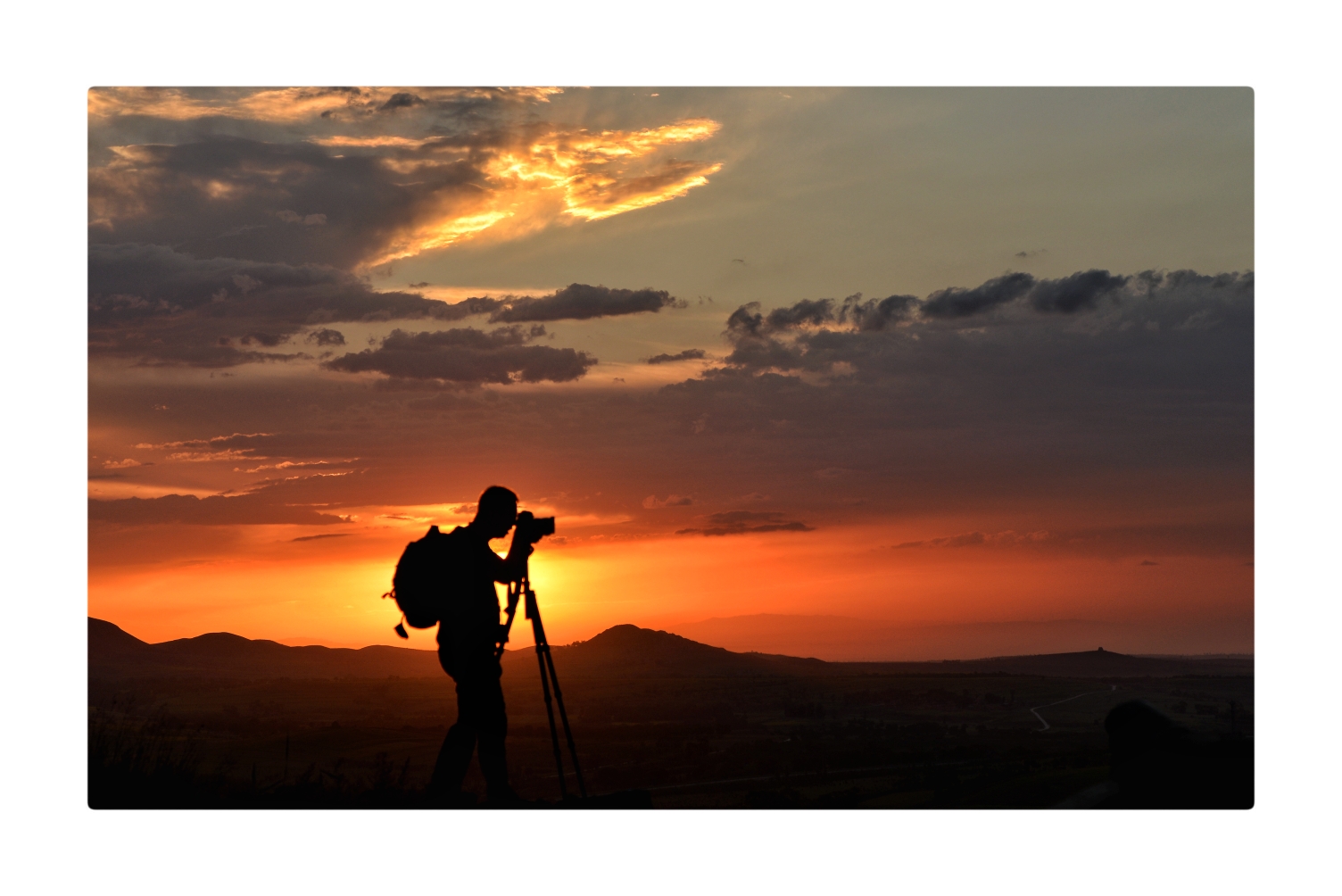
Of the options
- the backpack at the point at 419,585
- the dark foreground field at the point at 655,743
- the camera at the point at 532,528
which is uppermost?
the camera at the point at 532,528

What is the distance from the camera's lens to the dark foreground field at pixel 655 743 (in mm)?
9992

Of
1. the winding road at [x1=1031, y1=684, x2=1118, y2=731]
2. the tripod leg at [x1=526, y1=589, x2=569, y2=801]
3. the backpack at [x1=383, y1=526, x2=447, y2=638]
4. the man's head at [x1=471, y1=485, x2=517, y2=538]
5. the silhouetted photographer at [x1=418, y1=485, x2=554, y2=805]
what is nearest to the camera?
the backpack at [x1=383, y1=526, x2=447, y2=638]

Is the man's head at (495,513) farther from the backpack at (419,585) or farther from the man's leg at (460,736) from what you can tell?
the man's leg at (460,736)

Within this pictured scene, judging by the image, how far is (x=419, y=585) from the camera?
28.6 ft

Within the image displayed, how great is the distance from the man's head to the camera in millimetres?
148

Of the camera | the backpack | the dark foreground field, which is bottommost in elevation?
the dark foreground field

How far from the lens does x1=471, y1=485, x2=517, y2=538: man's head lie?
9180mm

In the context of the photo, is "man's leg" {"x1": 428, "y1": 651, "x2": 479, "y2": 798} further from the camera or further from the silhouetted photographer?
the camera

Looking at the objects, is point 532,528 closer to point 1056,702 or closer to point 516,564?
point 516,564

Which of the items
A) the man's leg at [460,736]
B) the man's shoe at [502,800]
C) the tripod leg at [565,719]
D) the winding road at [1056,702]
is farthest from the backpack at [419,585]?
the winding road at [1056,702]

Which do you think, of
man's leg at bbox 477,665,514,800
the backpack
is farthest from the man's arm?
man's leg at bbox 477,665,514,800

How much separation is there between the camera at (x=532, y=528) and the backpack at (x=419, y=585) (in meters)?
0.73

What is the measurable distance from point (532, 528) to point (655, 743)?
17.9ft

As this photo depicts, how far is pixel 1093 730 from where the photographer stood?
1180 centimetres
